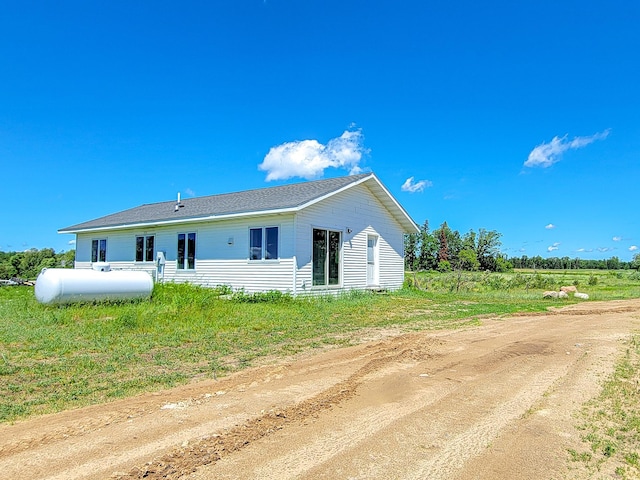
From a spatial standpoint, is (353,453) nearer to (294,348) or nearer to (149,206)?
(294,348)

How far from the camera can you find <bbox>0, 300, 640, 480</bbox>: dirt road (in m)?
2.98

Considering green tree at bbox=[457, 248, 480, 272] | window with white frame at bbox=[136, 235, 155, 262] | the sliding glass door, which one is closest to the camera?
the sliding glass door

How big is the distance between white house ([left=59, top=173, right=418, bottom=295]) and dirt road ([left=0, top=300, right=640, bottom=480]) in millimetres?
8051

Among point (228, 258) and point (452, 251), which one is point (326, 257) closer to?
point (228, 258)

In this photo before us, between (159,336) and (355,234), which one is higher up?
(355,234)

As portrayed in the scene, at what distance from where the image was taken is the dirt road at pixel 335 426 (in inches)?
117

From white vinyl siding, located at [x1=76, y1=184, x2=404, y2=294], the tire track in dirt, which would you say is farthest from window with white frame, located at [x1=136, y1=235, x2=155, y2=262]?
the tire track in dirt

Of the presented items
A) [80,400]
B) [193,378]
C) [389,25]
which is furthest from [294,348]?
[389,25]

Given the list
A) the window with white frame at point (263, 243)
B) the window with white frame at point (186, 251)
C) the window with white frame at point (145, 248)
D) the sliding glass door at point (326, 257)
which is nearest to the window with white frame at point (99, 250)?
the window with white frame at point (145, 248)

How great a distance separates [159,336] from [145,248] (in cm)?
1189

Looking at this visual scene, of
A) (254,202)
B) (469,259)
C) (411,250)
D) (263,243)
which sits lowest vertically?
(263,243)

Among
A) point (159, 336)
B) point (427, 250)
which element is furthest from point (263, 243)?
point (427, 250)

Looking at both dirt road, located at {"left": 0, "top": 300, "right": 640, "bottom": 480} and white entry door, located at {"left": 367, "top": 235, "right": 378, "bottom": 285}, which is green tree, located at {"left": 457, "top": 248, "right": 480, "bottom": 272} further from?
dirt road, located at {"left": 0, "top": 300, "right": 640, "bottom": 480}

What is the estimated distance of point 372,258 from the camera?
697 inches
